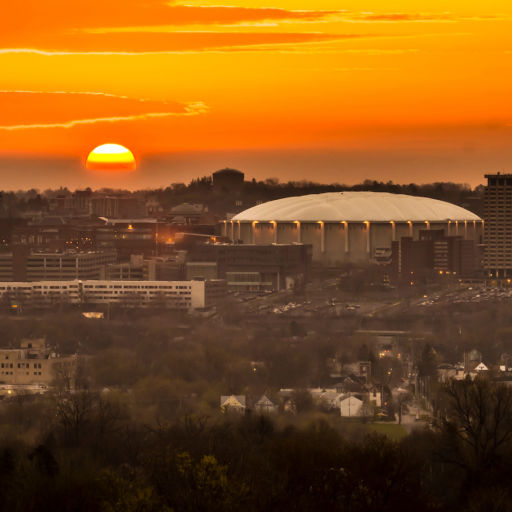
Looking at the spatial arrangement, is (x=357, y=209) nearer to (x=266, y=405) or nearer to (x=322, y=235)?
(x=322, y=235)

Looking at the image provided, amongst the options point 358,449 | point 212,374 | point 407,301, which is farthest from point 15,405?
point 407,301

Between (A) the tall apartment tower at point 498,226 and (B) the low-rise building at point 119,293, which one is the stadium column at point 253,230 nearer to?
(A) the tall apartment tower at point 498,226

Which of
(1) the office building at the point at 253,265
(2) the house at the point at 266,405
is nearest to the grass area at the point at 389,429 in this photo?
(2) the house at the point at 266,405

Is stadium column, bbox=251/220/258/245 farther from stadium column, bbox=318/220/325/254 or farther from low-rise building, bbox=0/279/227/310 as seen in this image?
low-rise building, bbox=0/279/227/310

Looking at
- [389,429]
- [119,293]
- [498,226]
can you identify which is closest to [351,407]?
[389,429]

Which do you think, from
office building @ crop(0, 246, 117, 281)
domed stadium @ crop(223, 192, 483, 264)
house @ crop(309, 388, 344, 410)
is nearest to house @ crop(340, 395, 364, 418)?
house @ crop(309, 388, 344, 410)
